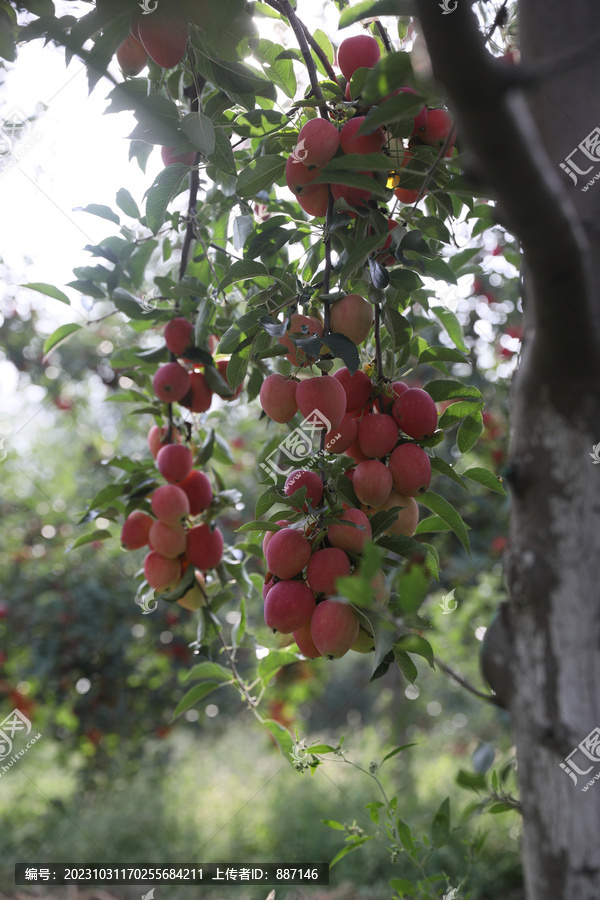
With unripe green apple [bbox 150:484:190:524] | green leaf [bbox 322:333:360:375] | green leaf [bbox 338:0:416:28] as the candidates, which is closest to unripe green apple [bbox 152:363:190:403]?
unripe green apple [bbox 150:484:190:524]

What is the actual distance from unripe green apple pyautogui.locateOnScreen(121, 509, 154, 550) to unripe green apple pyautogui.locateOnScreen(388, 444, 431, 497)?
462 millimetres

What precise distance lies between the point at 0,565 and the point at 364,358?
291 cm

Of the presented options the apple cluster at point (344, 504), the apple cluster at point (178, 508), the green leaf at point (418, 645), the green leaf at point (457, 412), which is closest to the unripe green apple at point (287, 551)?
the apple cluster at point (344, 504)

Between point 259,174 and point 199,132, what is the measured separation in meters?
0.09

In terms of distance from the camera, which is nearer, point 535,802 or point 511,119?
point 511,119

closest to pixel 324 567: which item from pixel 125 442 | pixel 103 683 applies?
pixel 103 683

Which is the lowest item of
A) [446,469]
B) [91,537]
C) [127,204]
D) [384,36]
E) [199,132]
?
[91,537]

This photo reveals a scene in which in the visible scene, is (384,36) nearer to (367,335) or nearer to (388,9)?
(388,9)

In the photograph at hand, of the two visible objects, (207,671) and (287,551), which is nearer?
(287,551)

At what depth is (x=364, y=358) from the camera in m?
0.76

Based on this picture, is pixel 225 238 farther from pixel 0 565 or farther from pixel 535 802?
pixel 0 565

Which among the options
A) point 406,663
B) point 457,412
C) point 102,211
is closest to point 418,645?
point 406,663

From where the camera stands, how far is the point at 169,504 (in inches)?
34.3

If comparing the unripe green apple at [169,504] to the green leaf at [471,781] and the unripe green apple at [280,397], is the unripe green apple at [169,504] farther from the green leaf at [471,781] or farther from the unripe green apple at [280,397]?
the green leaf at [471,781]
